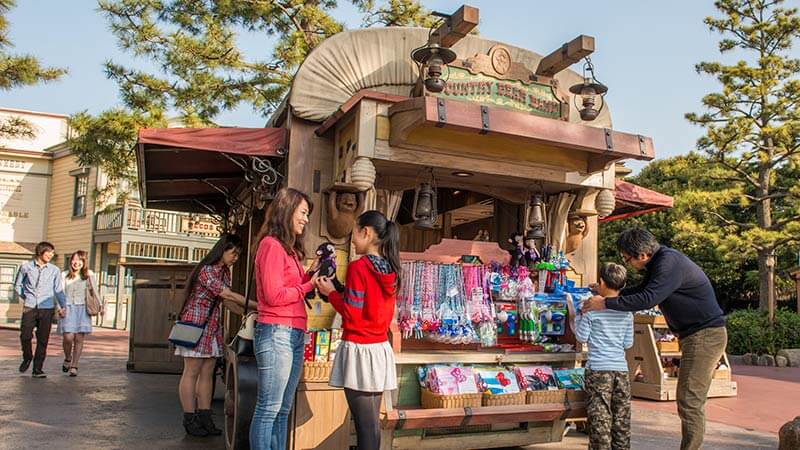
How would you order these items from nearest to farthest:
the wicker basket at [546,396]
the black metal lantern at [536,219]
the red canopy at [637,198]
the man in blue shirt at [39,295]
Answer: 1. the wicker basket at [546,396]
2. the black metal lantern at [536,219]
3. the red canopy at [637,198]
4. the man in blue shirt at [39,295]

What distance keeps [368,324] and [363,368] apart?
0.25 m

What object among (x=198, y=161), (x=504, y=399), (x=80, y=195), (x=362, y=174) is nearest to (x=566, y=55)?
(x=362, y=174)

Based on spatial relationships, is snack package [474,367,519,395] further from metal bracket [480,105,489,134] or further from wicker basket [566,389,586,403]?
metal bracket [480,105,489,134]

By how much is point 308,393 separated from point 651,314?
582 centimetres

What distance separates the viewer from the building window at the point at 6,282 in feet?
78.9

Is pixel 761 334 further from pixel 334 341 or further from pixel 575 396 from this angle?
pixel 334 341

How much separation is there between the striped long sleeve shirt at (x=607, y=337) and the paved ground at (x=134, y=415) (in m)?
1.21

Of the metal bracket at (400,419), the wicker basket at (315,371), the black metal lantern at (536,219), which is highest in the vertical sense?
the black metal lantern at (536,219)

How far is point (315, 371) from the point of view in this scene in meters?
4.45

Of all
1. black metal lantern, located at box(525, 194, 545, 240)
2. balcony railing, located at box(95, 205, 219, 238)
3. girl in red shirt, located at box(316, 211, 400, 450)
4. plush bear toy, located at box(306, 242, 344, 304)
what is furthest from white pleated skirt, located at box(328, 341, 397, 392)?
balcony railing, located at box(95, 205, 219, 238)

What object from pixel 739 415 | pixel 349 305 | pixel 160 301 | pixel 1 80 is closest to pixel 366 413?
pixel 349 305

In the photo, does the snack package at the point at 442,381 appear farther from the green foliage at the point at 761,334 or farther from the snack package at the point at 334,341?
the green foliage at the point at 761,334

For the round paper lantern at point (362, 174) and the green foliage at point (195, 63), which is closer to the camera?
the round paper lantern at point (362, 174)

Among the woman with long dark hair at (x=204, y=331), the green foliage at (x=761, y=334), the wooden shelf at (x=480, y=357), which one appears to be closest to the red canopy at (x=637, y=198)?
the wooden shelf at (x=480, y=357)
